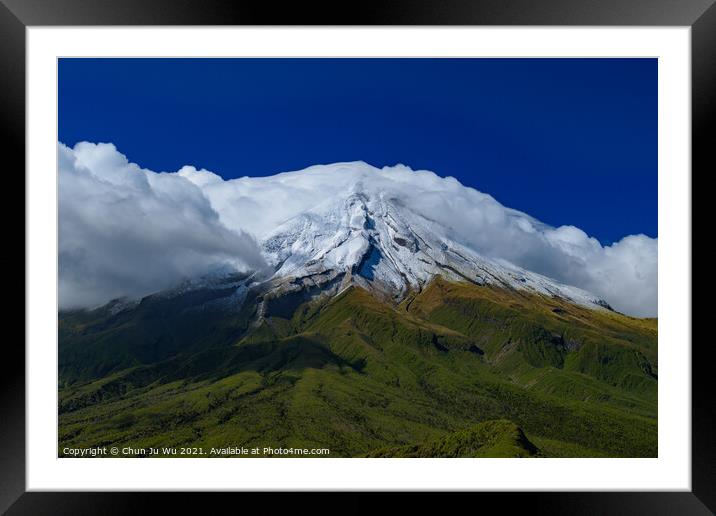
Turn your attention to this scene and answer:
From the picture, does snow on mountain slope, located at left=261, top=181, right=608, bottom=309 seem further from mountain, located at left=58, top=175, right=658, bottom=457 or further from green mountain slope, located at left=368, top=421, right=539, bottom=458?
green mountain slope, located at left=368, top=421, right=539, bottom=458

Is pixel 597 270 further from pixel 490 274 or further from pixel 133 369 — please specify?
pixel 133 369

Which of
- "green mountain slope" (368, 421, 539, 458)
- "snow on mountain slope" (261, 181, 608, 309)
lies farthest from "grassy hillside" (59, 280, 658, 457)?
"green mountain slope" (368, 421, 539, 458)

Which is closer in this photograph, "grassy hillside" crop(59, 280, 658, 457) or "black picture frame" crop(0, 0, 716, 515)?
"black picture frame" crop(0, 0, 716, 515)

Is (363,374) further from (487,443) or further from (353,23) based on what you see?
(353,23)

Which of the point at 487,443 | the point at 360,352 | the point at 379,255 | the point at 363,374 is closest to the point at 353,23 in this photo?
the point at 487,443

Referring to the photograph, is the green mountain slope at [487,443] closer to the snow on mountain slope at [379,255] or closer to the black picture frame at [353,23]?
the black picture frame at [353,23]

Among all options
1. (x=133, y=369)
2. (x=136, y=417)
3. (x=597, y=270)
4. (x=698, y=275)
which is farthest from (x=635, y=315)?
(x=698, y=275)

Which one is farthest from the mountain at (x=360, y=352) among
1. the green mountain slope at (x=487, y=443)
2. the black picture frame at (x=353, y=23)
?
the black picture frame at (x=353, y=23)
